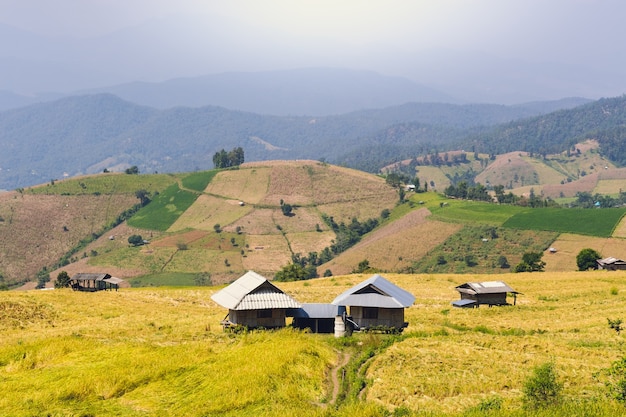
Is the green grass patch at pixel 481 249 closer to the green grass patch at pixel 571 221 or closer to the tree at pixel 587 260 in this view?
the green grass patch at pixel 571 221

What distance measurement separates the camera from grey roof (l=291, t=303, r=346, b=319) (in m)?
48.3

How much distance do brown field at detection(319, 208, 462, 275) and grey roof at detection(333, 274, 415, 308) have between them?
105875 mm

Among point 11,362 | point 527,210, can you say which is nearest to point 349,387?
point 11,362

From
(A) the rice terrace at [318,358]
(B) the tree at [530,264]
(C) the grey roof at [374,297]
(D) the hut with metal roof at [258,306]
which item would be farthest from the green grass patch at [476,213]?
(D) the hut with metal roof at [258,306]

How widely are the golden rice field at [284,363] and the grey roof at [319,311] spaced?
9.68 feet

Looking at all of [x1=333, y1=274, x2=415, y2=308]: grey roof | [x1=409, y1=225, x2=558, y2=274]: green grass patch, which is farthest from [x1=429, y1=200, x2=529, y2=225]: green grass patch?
[x1=333, y1=274, x2=415, y2=308]: grey roof

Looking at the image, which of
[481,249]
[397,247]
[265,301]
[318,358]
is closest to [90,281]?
[265,301]

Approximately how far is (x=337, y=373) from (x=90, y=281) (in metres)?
68.0

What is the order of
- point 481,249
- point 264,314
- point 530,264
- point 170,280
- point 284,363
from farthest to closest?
point 170,280 < point 481,249 < point 530,264 < point 264,314 < point 284,363

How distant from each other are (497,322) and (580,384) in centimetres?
2111

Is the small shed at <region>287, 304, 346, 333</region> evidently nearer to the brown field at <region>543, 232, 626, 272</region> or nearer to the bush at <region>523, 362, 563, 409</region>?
the bush at <region>523, 362, 563, 409</region>

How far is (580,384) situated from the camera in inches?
1255

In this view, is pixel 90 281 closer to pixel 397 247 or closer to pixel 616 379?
pixel 616 379

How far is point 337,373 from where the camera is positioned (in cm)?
3575
